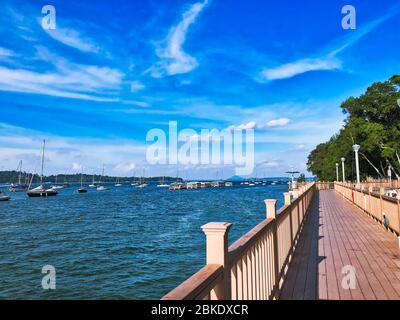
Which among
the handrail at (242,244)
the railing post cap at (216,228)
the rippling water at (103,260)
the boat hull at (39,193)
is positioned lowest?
the rippling water at (103,260)

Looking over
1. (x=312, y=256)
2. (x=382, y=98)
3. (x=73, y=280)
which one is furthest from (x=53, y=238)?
(x=382, y=98)

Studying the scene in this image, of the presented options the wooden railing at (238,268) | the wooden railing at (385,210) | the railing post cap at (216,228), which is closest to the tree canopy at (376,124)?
the wooden railing at (385,210)

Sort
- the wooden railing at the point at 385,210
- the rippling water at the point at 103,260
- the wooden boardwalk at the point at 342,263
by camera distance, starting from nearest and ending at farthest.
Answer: the wooden boardwalk at the point at 342,263 < the wooden railing at the point at 385,210 < the rippling water at the point at 103,260

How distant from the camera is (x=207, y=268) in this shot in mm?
2252

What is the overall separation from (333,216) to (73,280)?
10118 mm

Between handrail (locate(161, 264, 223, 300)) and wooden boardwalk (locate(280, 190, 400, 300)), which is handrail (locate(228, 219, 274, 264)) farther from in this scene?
wooden boardwalk (locate(280, 190, 400, 300))

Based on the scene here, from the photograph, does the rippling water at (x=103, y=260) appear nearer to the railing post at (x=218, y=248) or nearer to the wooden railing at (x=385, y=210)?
the wooden railing at (x=385, y=210)

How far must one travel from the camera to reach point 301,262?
6434 millimetres

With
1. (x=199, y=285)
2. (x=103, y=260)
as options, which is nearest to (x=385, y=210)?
(x=199, y=285)

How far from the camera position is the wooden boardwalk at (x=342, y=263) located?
4691 millimetres

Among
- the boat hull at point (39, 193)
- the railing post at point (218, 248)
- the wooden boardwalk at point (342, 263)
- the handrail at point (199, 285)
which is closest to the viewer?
the handrail at point (199, 285)

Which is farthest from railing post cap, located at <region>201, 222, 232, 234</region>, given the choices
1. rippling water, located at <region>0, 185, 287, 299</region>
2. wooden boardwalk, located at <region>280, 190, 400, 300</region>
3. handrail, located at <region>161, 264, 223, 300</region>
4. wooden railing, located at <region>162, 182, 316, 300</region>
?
rippling water, located at <region>0, 185, 287, 299</region>
